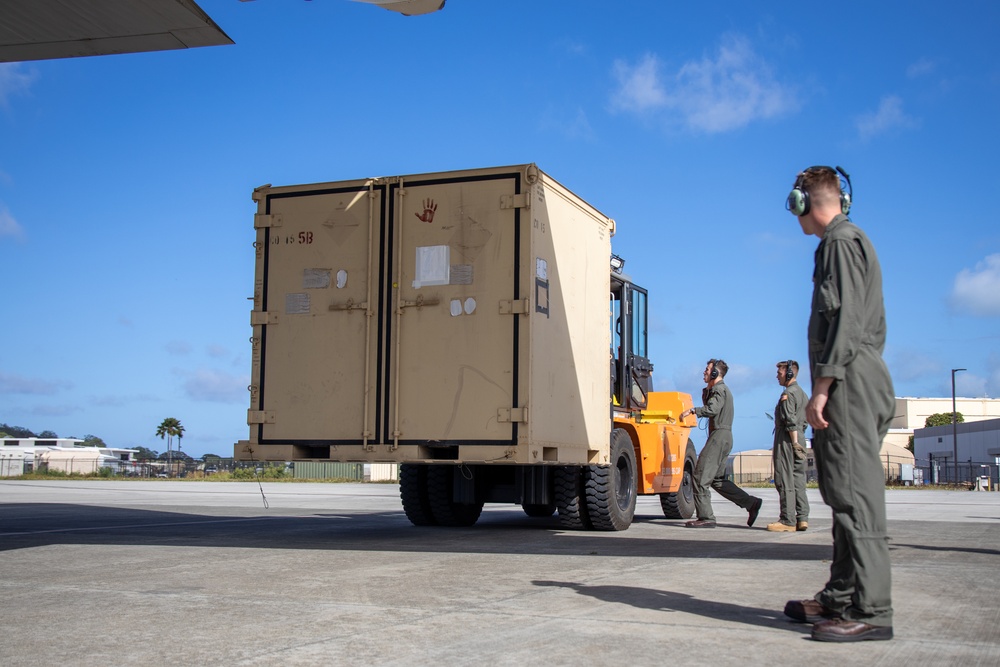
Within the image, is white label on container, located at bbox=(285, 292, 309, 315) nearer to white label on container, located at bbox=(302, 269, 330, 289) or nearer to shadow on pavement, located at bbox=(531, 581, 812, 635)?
white label on container, located at bbox=(302, 269, 330, 289)

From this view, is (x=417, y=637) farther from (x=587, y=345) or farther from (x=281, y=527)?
(x=281, y=527)

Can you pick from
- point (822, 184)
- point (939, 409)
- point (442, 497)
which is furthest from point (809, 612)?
point (939, 409)

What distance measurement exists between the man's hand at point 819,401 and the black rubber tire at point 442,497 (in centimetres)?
735

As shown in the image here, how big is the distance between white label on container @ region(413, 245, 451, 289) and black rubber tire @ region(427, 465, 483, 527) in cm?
297

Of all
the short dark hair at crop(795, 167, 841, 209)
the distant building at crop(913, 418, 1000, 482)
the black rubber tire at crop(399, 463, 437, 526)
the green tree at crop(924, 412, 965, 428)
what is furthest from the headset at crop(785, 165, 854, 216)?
the green tree at crop(924, 412, 965, 428)

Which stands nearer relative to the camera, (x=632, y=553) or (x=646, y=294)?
(x=632, y=553)

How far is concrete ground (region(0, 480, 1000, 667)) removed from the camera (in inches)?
155

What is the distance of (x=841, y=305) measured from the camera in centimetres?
430

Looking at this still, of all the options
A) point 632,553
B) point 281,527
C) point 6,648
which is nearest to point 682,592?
point 632,553

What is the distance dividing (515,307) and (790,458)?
14.9 ft

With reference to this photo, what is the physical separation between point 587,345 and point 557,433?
1.39 metres

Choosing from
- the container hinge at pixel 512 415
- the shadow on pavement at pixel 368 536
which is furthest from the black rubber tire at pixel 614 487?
the container hinge at pixel 512 415

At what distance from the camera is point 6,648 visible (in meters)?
4.12

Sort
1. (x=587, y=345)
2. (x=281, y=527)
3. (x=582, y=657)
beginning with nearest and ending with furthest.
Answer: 1. (x=582, y=657)
2. (x=587, y=345)
3. (x=281, y=527)
